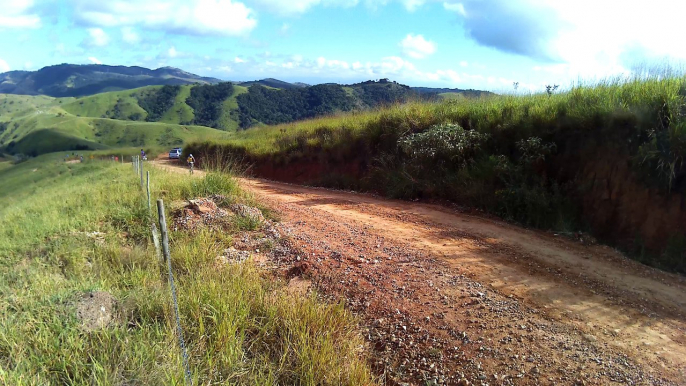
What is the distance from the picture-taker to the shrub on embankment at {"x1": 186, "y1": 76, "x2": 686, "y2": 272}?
20.2 ft

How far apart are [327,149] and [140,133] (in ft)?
310

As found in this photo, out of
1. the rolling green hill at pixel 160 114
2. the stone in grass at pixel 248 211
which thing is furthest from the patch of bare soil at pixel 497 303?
the rolling green hill at pixel 160 114

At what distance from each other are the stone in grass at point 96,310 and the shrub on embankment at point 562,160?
6573 mm

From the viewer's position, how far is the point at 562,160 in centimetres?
774

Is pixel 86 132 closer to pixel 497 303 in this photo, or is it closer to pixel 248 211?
pixel 248 211

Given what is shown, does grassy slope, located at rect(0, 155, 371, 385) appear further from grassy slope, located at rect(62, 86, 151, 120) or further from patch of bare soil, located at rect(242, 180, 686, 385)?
grassy slope, located at rect(62, 86, 151, 120)

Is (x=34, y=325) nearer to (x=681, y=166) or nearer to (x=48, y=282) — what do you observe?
(x=48, y=282)

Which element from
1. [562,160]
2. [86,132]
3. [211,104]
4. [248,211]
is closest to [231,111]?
[211,104]

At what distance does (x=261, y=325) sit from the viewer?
3.55 metres

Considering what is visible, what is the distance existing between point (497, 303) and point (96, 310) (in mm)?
3697

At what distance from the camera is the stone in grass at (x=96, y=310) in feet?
10.6

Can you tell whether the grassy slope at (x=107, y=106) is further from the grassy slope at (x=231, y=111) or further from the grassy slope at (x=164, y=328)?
the grassy slope at (x=164, y=328)

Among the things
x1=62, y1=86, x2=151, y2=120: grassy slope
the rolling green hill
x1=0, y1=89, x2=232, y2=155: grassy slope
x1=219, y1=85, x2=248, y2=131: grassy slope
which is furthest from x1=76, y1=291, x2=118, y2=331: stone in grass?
x1=62, y1=86, x2=151, y2=120: grassy slope

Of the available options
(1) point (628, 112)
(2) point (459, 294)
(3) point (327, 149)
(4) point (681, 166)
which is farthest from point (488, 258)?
(3) point (327, 149)
